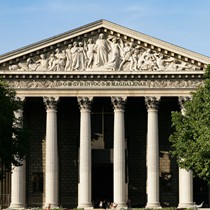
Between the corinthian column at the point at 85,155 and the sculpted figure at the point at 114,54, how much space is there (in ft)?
13.3

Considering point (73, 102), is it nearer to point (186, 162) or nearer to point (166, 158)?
point (166, 158)

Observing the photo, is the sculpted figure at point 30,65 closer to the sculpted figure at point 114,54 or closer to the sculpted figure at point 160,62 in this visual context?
the sculpted figure at point 114,54

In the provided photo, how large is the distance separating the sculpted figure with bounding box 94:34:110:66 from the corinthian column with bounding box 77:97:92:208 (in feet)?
13.0

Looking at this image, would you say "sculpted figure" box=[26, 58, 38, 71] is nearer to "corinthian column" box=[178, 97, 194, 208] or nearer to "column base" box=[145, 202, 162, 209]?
"corinthian column" box=[178, 97, 194, 208]

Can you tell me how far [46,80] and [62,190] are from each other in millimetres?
12862

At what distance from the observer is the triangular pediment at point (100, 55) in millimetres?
86188

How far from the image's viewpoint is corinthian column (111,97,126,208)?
85375 millimetres

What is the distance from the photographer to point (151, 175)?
85.9 metres

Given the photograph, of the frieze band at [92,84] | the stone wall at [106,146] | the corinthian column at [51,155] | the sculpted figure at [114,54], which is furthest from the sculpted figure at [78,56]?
the stone wall at [106,146]

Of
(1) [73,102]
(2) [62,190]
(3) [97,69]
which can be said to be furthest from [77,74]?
(2) [62,190]

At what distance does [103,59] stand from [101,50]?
94 centimetres

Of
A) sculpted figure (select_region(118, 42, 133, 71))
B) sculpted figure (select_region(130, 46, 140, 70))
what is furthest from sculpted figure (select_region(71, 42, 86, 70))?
sculpted figure (select_region(130, 46, 140, 70))

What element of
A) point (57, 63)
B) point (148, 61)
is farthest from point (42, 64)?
point (148, 61)

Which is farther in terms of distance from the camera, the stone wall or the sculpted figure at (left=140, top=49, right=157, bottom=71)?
the stone wall
